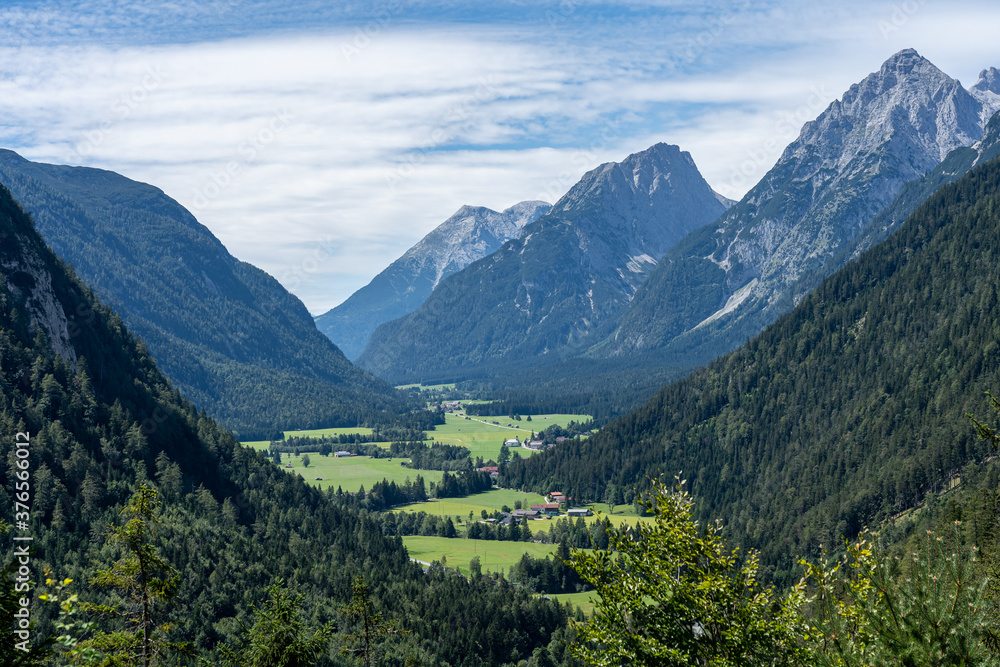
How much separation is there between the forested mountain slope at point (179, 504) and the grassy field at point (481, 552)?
37.4ft

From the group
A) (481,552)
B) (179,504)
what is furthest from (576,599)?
(179,504)

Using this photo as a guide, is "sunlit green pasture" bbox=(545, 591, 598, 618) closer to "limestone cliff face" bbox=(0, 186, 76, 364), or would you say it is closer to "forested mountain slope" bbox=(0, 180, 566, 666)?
"forested mountain slope" bbox=(0, 180, 566, 666)

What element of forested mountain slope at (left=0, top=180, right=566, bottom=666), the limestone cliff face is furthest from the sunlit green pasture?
the limestone cliff face

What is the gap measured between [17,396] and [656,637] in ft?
470

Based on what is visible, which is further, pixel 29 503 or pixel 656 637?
pixel 29 503

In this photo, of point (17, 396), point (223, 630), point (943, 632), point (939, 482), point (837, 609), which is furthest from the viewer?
point (939, 482)

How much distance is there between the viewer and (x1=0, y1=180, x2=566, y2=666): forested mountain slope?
113625 mm

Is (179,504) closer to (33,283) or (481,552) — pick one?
(33,283)

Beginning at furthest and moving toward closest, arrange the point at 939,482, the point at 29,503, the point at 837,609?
the point at 939,482 → the point at 29,503 → the point at 837,609

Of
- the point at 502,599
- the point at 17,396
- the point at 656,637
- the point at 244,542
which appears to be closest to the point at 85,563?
the point at 244,542

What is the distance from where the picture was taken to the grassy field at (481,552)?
579 ft

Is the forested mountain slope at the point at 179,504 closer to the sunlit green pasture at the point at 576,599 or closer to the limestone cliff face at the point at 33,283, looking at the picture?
the limestone cliff face at the point at 33,283

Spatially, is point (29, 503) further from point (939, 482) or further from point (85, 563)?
point (939, 482)

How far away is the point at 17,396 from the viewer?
136500 millimetres
